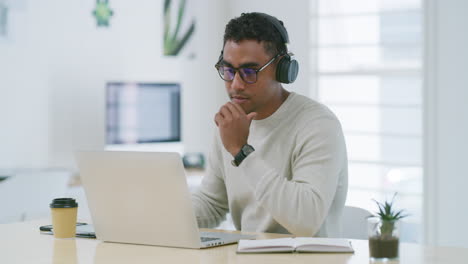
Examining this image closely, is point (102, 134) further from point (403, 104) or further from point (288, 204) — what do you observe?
point (288, 204)

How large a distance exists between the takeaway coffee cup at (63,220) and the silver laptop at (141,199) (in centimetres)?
9

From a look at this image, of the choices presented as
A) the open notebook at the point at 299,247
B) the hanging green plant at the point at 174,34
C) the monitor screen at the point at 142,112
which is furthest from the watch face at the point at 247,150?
the hanging green plant at the point at 174,34

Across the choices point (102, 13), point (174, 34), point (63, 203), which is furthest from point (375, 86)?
point (63, 203)

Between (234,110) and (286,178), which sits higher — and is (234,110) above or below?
above

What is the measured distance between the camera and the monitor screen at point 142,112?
4.62m

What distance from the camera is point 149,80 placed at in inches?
194

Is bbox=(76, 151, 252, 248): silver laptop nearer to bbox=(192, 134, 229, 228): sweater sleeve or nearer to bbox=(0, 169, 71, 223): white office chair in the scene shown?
bbox=(192, 134, 229, 228): sweater sleeve

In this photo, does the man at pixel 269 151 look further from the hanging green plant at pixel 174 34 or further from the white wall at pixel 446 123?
the hanging green plant at pixel 174 34

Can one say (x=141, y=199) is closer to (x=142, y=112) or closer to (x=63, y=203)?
(x=63, y=203)

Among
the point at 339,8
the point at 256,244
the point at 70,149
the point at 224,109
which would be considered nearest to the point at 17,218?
the point at 70,149

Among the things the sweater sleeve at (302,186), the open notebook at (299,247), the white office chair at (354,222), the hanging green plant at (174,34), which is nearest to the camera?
the open notebook at (299,247)

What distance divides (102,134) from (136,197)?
2882 mm

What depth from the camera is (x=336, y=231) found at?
217cm

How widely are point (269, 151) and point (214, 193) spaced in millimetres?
274
